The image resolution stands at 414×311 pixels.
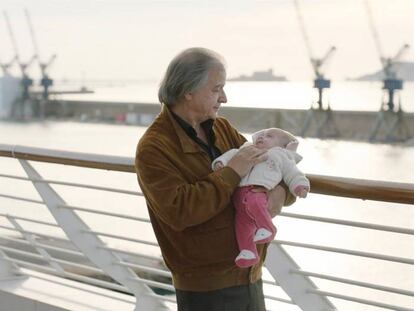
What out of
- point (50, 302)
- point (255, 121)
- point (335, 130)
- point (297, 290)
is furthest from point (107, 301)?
point (335, 130)

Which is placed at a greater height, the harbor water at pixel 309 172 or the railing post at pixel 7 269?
the railing post at pixel 7 269

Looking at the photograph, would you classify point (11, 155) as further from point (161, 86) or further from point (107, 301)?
point (161, 86)

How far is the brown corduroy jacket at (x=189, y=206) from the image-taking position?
3.02ft

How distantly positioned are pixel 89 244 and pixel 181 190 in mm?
772

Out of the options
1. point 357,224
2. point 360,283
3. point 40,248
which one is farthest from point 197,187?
point 40,248

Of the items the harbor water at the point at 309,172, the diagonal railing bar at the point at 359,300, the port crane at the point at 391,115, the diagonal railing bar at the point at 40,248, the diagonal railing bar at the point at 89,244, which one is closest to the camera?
the diagonal railing bar at the point at 359,300

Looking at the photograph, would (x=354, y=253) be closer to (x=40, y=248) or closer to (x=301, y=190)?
(x=301, y=190)

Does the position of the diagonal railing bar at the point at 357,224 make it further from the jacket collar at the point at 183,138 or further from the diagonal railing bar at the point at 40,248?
the diagonal railing bar at the point at 40,248

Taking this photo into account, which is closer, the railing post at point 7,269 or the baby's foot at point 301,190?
the baby's foot at point 301,190

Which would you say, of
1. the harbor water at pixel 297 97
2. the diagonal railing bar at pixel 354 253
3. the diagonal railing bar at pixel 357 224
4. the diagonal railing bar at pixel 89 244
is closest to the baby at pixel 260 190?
the diagonal railing bar at pixel 357 224

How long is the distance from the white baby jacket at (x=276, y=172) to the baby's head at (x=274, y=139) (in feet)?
0.04

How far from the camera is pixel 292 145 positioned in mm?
958

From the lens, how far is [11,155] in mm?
1691

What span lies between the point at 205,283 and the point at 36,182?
76 cm
